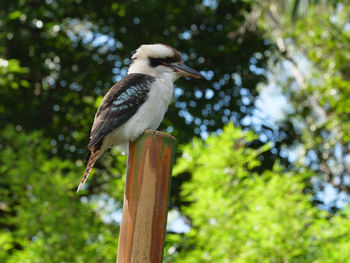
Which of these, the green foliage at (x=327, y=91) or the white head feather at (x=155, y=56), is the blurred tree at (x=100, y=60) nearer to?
the green foliage at (x=327, y=91)

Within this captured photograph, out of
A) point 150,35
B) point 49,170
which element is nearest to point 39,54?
point 150,35

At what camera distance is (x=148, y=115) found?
3.45 m

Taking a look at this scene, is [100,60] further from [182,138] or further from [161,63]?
[161,63]

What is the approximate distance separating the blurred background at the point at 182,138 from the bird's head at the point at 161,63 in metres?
2.50

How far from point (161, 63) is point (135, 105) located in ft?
1.46

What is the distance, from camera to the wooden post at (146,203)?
8.44 feet

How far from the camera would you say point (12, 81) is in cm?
905

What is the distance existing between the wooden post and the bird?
0.51 metres

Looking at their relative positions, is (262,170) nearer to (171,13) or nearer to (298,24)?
(171,13)

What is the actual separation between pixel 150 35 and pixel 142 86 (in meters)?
5.97

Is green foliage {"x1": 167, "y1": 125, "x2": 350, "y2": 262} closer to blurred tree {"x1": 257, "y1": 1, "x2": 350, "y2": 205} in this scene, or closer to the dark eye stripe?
the dark eye stripe

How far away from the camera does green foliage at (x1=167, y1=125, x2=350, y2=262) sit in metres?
5.91

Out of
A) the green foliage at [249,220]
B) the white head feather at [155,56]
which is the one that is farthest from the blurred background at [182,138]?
the white head feather at [155,56]

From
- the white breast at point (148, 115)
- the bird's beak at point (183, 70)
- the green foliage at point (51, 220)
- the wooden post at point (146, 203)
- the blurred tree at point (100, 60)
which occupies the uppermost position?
the blurred tree at point (100, 60)
